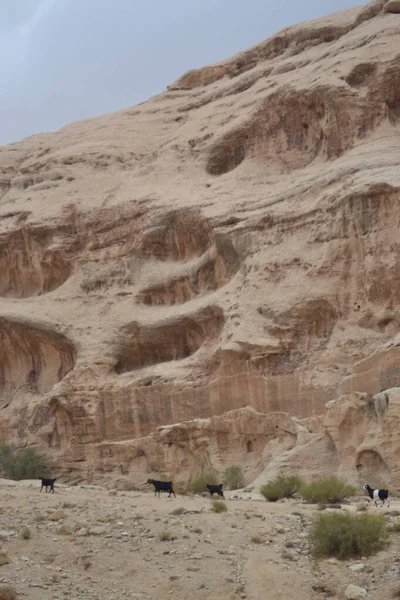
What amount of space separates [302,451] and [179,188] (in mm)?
13964

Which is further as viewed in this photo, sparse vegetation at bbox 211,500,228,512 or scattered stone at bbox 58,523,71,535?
sparse vegetation at bbox 211,500,228,512

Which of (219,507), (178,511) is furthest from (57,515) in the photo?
(219,507)

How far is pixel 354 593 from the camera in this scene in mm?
11141

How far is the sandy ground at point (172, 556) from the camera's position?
1156cm

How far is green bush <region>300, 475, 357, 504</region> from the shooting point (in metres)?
17.5

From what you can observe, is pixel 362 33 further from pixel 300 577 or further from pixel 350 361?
pixel 300 577

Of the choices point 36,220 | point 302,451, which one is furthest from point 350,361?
point 36,220

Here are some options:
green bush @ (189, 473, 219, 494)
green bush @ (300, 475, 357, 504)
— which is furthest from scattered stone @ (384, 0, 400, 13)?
green bush @ (300, 475, 357, 504)

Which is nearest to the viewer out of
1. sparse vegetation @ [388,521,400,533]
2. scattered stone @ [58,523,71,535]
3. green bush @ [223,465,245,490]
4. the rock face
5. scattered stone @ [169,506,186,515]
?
sparse vegetation @ [388,521,400,533]

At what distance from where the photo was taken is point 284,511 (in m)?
15.6

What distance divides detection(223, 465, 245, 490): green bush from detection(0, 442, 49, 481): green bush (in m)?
7.24

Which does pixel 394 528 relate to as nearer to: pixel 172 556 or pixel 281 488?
pixel 172 556

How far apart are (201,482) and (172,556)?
33.9 ft

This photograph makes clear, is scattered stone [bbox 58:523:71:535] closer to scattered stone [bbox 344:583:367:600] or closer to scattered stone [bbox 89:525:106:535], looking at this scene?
scattered stone [bbox 89:525:106:535]
